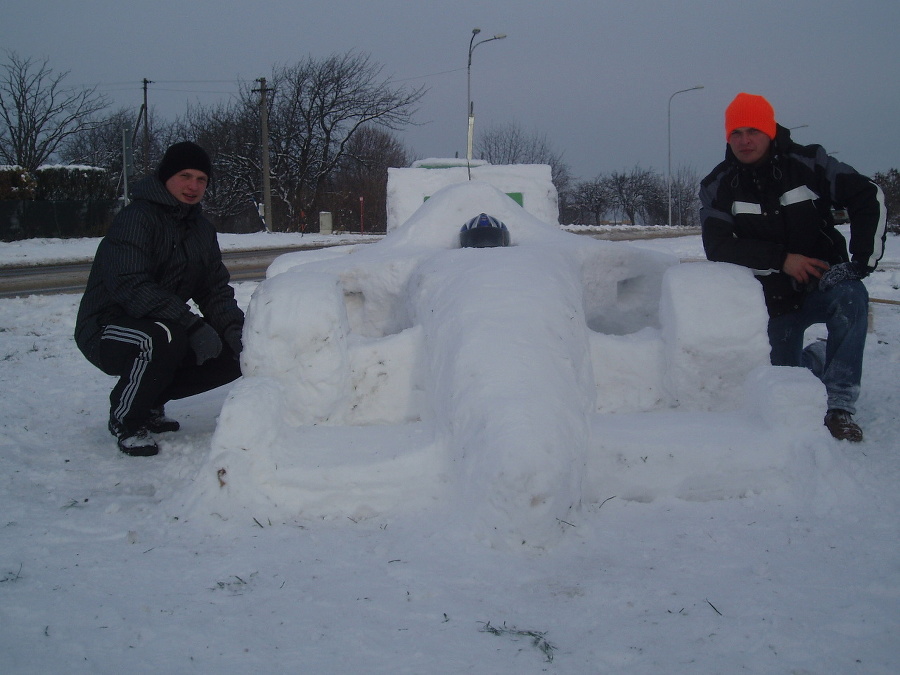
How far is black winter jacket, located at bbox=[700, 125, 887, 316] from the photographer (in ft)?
12.6

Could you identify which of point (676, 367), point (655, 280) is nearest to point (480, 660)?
point (676, 367)

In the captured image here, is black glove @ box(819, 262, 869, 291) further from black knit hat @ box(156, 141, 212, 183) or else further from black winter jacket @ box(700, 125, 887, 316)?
black knit hat @ box(156, 141, 212, 183)

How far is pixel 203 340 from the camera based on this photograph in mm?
4008

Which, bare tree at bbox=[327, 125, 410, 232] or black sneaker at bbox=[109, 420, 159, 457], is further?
bare tree at bbox=[327, 125, 410, 232]

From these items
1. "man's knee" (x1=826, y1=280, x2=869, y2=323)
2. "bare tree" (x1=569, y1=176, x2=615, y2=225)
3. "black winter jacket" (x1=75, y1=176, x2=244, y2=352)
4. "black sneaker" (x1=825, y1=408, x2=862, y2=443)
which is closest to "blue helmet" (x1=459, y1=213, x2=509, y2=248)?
"black winter jacket" (x1=75, y1=176, x2=244, y2=352)

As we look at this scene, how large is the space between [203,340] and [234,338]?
0.39m

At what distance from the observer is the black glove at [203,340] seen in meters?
4.01

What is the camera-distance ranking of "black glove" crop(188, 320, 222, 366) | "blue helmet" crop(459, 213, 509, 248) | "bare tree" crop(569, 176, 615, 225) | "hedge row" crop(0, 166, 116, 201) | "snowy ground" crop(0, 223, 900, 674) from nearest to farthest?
"snowy ground" crop(0, 223, 900, 674), "black glove" crop(188, 320, 222, 366), "blue helmet" crop(459, 213, 509, 248), "hedge row" crop(0, 166, 116, 201), "bare tree" crop(569, 176, 615, 225)

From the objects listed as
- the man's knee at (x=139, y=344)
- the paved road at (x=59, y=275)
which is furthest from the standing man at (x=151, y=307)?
the paved road at (x=59, y=275)

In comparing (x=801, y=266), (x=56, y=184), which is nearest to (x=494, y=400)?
(x=801, y=266)

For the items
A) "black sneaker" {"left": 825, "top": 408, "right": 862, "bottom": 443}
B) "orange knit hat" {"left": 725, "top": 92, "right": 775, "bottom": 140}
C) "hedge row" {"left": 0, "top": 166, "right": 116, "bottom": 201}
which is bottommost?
"black sneaker" {"left": 825, "top": 408, "right": 862, "bottom": 443}

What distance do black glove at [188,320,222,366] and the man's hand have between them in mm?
3022

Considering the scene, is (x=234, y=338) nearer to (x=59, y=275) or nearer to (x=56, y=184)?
(x=59, y=275)

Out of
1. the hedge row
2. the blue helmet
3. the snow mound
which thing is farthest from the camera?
the hedge row
